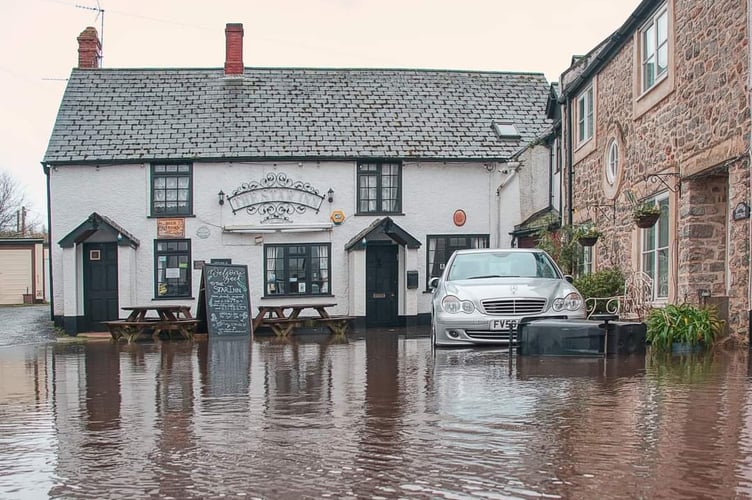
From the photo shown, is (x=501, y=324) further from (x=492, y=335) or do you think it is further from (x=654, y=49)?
(x=654, y=49)

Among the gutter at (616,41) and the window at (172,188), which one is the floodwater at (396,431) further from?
the window at (172,188)

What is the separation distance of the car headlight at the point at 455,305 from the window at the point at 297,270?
1413 centimetres

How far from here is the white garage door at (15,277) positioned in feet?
130

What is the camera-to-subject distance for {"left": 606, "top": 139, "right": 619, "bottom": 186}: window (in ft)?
55.7

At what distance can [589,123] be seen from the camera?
19250 millimetres

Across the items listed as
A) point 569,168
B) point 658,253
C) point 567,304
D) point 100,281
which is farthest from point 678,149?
point 100,281

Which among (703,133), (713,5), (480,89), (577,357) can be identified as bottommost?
(577,357)

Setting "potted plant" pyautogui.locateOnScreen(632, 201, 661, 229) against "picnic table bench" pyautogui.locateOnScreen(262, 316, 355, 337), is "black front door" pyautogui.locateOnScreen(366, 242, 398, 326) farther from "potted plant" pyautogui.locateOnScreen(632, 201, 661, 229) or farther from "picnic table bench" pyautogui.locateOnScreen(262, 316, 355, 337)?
"potted plant" pyautogui.locateOnScreen(632, 201, 661, 229)

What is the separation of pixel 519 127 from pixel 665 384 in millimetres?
20260

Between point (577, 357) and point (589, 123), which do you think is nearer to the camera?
point (577, 357)

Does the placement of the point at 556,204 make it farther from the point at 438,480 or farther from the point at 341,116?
the point at 438,480

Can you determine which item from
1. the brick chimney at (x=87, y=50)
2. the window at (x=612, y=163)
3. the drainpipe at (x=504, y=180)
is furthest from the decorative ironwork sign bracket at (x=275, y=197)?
the window at (x=612, y=163)

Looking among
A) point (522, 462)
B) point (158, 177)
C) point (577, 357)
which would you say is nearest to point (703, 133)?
point (577, 357)

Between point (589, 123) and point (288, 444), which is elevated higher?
point (589, 123)
